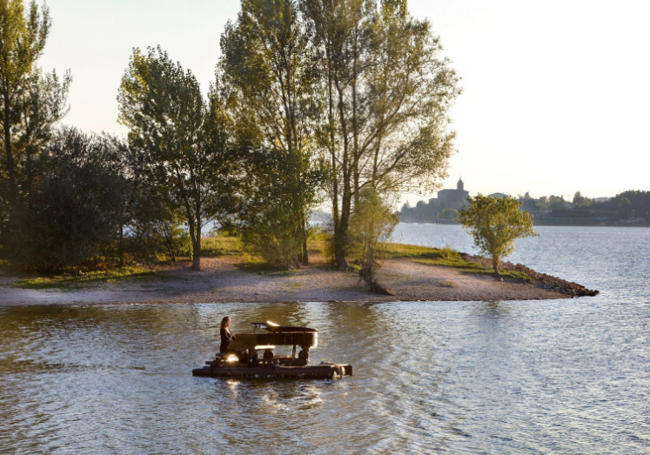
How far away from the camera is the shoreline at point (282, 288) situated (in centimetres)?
3597

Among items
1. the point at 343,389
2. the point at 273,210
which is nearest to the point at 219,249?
the point at 273,210

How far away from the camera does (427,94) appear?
50406 millimetres

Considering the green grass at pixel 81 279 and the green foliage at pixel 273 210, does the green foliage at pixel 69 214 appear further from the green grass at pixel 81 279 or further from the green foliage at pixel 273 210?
the green foliage at pixel 273 210

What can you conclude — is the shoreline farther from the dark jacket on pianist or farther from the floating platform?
the floating platform

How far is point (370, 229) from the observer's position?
41.2m

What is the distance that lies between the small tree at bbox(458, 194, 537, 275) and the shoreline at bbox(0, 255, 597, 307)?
2450mm

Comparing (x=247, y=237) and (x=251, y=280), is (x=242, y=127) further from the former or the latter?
(x=251, y=280)

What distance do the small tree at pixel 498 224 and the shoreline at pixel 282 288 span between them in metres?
2.45

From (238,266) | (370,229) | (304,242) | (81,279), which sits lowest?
(81,279)

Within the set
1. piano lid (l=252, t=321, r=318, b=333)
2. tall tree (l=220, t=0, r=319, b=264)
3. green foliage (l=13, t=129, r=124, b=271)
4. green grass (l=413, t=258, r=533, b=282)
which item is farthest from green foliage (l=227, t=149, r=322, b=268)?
piano lid (l=252, t=321, r=318, b=333)

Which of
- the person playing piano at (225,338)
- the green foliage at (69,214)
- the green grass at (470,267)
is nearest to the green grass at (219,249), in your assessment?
the green foliage at (69,214)

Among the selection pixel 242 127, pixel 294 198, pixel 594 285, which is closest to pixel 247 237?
pixel 294 198

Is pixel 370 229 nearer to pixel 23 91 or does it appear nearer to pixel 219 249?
pixel 219 249

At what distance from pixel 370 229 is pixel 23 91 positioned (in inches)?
1111
